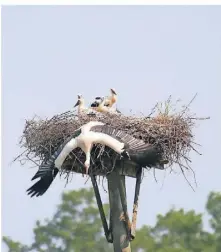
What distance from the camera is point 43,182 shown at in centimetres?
1430

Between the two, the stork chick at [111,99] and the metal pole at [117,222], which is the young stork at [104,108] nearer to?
the stork chick at [111,99]

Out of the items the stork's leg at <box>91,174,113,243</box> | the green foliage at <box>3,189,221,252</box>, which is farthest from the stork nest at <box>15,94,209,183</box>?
the green foliage at <box>3,189,221,252</box>

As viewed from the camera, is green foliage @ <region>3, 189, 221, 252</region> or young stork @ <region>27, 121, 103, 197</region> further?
green foliage @ <region>3, 189, 221, 252</region>

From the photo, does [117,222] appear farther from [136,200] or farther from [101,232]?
[101,232]

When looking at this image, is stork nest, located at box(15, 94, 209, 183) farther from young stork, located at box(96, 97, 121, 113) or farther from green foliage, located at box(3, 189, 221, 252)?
green foliage, located at box(3, 189, 221, 252)

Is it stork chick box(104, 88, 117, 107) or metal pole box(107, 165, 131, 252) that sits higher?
stork chick box(104, 88, 117, 107)

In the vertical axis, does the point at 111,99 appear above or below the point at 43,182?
above

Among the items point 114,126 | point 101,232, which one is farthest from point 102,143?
point 101,232

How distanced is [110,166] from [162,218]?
380 inches

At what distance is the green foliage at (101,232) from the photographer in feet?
74.5

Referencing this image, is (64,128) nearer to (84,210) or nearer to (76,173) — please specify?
(76,173)

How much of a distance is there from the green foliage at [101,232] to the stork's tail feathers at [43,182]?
7967 mm

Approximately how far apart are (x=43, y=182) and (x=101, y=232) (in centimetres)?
970

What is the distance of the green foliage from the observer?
2272 centimetres
